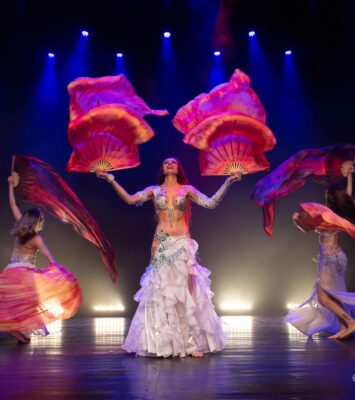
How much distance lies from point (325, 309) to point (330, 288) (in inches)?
10.0

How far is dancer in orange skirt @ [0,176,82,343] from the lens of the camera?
3848mm

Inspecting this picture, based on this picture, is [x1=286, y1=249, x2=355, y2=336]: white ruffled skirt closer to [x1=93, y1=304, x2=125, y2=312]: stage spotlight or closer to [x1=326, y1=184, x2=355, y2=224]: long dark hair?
[x1=326, y1=184, x2=355, y2=224]: long dark hair

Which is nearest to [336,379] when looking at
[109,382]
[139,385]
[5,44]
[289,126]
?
[139,385]

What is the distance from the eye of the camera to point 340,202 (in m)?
4.29

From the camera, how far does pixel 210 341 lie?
3258mm

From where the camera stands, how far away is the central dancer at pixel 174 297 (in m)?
3.15

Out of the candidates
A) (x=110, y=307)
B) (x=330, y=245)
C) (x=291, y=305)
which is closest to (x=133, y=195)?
(x=330, y=245)

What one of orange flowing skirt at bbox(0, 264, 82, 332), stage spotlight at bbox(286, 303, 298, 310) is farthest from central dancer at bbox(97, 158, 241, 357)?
stage spotlight at bbox(286, 303, 298, 310)

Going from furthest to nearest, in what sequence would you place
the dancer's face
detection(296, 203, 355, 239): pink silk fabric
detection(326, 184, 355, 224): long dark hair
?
1. detection(326, 184, 355, 224): long dark hair
2. detection(296, 203, 355, 239): pink silk fabric
3. the dancer's face

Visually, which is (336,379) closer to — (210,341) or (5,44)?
(210,341)

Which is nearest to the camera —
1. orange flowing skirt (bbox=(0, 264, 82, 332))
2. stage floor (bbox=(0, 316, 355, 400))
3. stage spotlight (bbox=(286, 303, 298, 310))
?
stage floor (bbox=(0, 316, 355, 400))

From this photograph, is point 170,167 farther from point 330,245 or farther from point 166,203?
point 330,245

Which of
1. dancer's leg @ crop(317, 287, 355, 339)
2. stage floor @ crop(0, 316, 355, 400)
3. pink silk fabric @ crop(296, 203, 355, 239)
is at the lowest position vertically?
stage floor @ crop(0, 316, 355, 400)

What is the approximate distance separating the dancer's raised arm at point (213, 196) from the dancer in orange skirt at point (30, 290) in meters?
1.46
